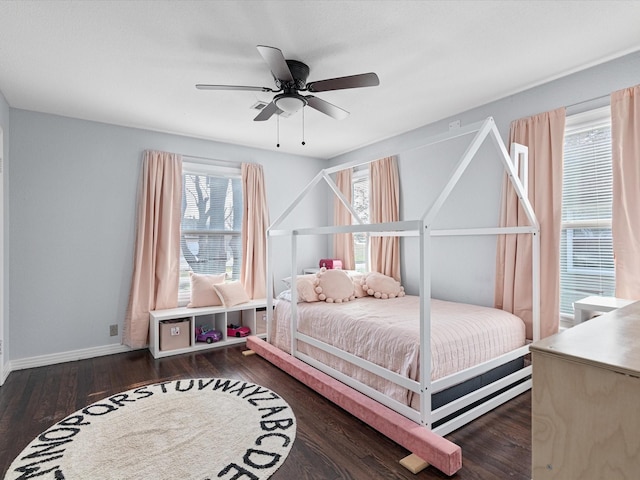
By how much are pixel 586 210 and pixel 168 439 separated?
323 cm

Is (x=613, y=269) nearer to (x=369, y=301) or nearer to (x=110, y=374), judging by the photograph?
(x=369, y=301)

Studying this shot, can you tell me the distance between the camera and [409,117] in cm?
346

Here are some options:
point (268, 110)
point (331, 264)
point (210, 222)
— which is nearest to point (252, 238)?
point (210, 222)

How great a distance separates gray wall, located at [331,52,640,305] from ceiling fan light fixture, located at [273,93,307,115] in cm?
77

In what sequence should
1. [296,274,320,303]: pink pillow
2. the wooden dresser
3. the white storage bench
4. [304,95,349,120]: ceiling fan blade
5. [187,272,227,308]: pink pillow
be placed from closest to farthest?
the wooden dresser → [304,95,349,120]: ceiling fan blade → [296,274,320,303]: pink pillow → the white storage bench → [187,272,227,308]: pink pillow

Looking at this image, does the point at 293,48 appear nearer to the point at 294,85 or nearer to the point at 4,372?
the point at 294,85

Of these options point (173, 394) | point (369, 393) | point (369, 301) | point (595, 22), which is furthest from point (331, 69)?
point (173, 394)

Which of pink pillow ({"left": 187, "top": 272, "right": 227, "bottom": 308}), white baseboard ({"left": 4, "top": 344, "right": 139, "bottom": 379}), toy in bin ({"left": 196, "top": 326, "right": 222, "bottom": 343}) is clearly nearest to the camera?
white baseboard ({"left": 4, "top": 344, "right": 139, "bottom": 379})

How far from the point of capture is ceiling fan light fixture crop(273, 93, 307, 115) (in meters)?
2.25

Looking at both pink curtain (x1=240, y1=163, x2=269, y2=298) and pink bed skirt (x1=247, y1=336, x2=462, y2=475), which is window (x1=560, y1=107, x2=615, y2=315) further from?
pink curtain (x1=240, y1=163, x2=269, y2=298)

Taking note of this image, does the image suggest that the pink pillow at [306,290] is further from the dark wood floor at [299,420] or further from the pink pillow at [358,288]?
the dark wood floor at [299,420]

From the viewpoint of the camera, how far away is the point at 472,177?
10.6 feet

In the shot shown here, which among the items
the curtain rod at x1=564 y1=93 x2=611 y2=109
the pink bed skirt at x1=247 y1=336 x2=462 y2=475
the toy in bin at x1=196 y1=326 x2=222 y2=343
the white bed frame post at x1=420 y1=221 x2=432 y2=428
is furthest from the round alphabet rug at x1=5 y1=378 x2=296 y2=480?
the curtain rod at x1=564 y1=93 x2=611 y2=109

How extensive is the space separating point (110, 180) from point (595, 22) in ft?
13.5
